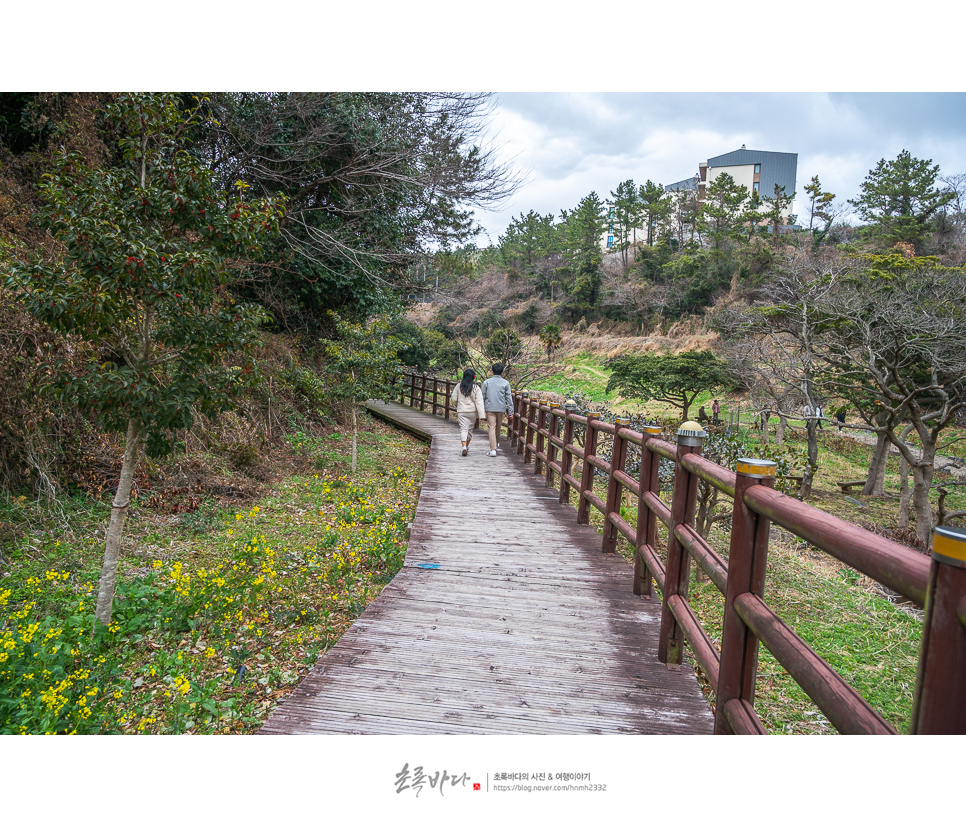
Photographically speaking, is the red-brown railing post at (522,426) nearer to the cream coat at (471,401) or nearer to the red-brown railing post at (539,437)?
the cream coat at (471,401)

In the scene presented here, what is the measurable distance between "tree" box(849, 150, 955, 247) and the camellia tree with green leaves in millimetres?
28984

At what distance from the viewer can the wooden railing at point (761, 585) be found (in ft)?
2.93

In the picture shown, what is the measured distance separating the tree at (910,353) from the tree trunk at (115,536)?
37.3 ft

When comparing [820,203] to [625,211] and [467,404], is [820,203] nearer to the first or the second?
Result: [625,211]

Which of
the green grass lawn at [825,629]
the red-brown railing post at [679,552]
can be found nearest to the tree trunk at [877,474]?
the green grass lawn at [825,629]

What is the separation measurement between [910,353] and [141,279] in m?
13.2

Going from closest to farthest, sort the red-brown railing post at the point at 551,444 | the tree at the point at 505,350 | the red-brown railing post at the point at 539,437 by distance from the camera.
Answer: the red-brown railing post at the point at 551,444, the red-brown railing post at the point at 539,437, the tree at the point at 505,350

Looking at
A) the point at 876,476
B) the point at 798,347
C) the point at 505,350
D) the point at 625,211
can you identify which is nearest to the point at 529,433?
the point at 505,350

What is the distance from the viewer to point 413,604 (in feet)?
10.6

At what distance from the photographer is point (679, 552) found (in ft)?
8.34

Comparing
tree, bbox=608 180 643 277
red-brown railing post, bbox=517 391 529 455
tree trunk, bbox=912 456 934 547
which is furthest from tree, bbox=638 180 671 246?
red-brown railing post, bbox=517 391 529 455

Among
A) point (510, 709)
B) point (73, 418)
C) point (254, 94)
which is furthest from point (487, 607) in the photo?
point (254, 94)

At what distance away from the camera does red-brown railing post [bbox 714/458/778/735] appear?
165 centimetres
